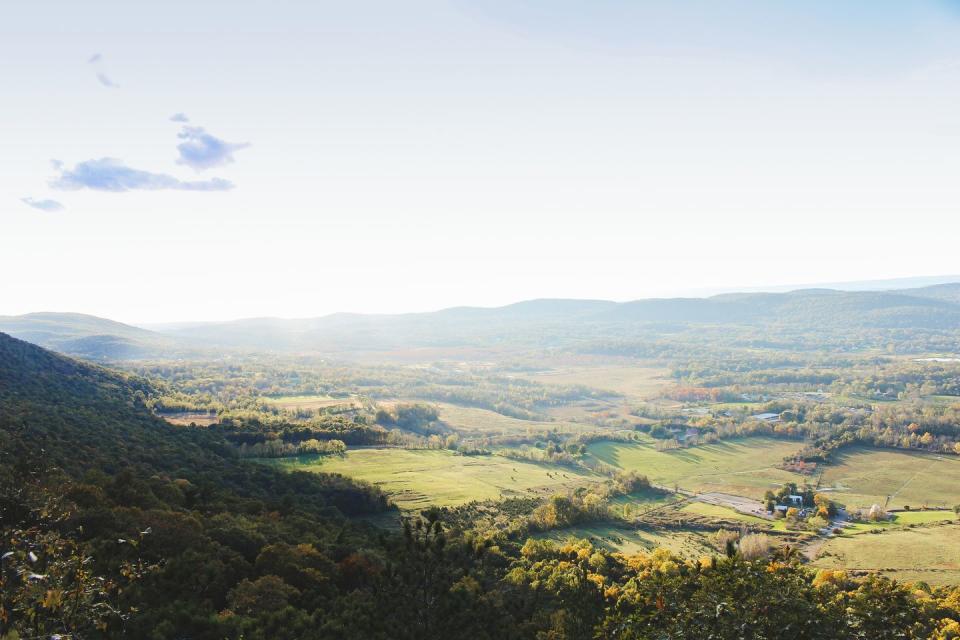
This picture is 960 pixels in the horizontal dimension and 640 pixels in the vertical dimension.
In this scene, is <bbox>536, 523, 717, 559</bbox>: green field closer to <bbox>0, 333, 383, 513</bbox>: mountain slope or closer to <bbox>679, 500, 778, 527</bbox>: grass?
<bbox>679, 500, 778, 527</bbox>: grass

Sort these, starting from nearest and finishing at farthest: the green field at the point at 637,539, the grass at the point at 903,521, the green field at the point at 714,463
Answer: the green field at the point at 637,539 → the grass at the point at 903,521 → the green field at the point at 714,463

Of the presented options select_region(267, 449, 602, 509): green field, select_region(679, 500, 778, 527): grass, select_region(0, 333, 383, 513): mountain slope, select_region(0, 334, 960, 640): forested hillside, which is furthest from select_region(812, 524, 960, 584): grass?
select_region(0, 333, 383, 513): mountain slope

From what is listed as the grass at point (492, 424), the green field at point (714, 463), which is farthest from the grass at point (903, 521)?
the grass at point (492, 424)

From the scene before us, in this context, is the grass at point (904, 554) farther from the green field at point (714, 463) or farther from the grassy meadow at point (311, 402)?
the grassy meadow at point (311, 402)

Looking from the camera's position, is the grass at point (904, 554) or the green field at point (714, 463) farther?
the green field at point (714, 463)

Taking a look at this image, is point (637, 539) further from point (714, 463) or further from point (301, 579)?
point (714, 463)

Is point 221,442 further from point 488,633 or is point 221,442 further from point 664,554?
point 488,633

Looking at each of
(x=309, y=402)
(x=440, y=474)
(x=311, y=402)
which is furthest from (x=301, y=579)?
(x=311, y=402)
